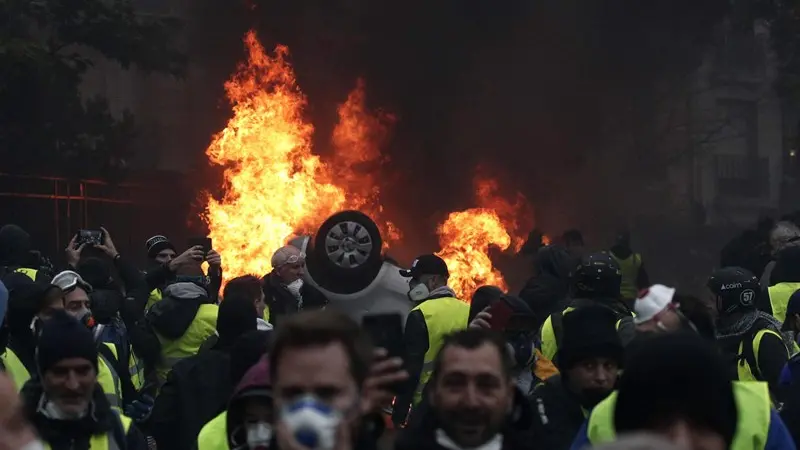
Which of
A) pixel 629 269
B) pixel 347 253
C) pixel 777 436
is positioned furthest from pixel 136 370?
pixel 629 269

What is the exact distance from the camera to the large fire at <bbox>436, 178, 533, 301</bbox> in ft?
62.6

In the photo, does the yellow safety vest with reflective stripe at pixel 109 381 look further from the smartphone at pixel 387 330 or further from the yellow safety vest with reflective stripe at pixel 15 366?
the smartphone at pixel 387 330

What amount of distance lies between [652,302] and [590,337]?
26cm

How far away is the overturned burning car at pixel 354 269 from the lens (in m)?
11.7

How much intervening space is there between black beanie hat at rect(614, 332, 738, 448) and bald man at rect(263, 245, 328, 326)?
23.6 ft

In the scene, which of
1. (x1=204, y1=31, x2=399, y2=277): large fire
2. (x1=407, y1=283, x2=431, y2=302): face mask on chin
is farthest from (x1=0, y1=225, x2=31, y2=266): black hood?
(x1=204, y1=31, x2=399, y2=277): large fire

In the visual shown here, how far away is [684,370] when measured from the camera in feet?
9.54

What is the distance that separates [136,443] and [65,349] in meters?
0.45

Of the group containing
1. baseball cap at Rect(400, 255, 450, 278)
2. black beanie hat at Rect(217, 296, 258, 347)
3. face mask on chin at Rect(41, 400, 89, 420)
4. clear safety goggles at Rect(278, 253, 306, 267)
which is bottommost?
face mask on chin at Rect(41, 400, 89, 420)

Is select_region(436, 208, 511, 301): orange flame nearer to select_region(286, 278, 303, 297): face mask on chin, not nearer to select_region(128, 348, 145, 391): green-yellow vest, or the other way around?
select_region(286, 278, 303, 297): face mask on chin

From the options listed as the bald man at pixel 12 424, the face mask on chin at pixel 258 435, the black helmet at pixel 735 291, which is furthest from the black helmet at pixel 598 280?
the bald man at pixel 12 424

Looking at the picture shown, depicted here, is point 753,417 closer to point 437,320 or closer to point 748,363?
point 748,363

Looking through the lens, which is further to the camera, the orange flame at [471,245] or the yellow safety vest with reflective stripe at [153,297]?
the orange flame at [471,245]

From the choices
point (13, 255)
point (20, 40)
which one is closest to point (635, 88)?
point (20, 40)
